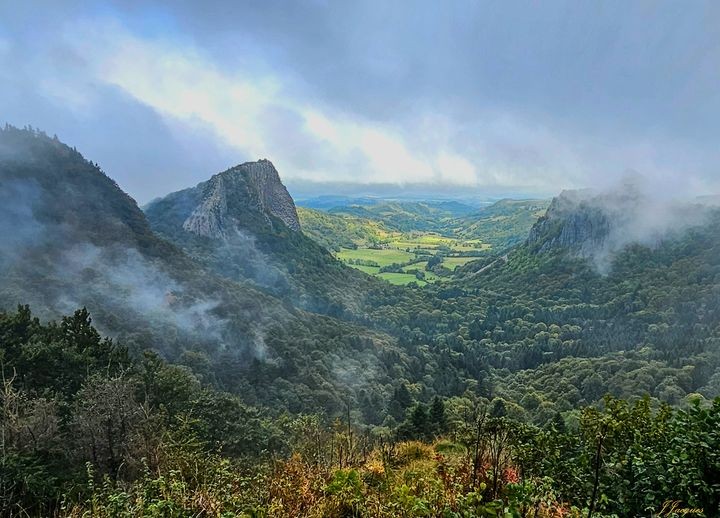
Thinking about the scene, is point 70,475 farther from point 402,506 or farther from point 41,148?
point 41,148

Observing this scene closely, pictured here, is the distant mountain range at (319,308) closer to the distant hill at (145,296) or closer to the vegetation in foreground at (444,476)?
the distant hill at (145,296)

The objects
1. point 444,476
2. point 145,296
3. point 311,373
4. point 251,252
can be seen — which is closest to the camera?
point 444,476

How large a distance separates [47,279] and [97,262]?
2004cm

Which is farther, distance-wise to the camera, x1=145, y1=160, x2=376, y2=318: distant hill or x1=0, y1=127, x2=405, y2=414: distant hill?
x1=145, y1=160, x2=376, y2=318: distant hill

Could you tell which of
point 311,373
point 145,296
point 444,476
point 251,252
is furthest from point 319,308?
point 444,476

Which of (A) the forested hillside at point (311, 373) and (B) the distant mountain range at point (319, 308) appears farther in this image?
(B) the distant mountain range at point (319, 308)

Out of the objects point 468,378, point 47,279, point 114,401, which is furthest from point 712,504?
point 468,378

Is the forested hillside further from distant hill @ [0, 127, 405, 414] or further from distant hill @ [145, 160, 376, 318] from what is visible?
distant hill @ [145, 160, 376, 318]

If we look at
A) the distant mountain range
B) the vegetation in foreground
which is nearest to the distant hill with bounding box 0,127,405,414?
the distant mountain range

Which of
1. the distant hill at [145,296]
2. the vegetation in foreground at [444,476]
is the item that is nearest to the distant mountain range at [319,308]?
the distant hill at [145,296]

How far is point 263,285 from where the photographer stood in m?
163

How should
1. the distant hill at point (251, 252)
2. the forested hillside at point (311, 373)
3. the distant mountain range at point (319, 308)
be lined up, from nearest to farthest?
the forested hillside at point (311, 373), the distant mountain range at point (319, 308), the distant hill at point (251, 252)

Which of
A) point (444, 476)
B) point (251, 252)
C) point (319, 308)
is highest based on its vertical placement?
point (444, 476)

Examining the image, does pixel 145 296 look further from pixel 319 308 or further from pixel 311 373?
pixel 319 308
